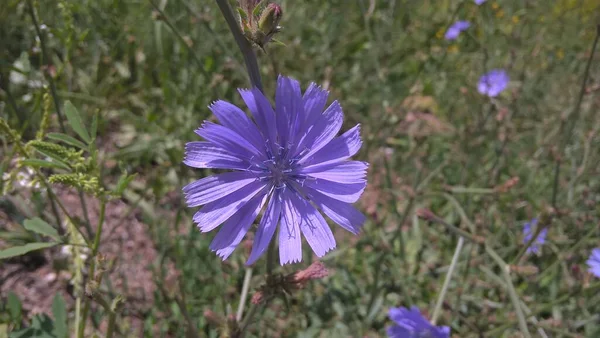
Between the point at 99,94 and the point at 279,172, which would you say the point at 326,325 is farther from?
the point at 99,94

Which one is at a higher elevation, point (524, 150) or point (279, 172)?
point (524, 150)

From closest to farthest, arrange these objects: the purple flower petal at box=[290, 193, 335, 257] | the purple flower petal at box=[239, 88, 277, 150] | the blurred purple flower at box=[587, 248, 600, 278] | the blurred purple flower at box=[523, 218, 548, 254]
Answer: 1. the purple flower petal at box=[239, 88, 277, 150]
2. the purple flower petal at box=[290, 193, 335, 257]
3. the blurred purple flower at box=[587, 248, 600, 278]
4. the blurred purple flower at box=[523, 218, 548, 254]

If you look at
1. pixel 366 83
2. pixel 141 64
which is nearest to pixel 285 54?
pixel 366 83

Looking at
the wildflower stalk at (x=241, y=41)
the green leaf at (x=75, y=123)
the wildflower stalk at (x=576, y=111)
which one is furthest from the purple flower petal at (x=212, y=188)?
the wildflower stalk at (x=576, y=111)

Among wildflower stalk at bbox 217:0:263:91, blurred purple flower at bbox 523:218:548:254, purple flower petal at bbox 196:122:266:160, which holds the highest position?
wildflower stalk at bbox 217:0:263:91

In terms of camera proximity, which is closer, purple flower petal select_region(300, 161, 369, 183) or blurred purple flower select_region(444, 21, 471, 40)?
purple flower petal select_region(300, 161, 369, 183)

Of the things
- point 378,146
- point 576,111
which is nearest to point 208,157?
point 576,111

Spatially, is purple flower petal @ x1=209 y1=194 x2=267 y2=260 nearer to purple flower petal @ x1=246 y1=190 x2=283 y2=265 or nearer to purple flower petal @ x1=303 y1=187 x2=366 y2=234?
purple flower petal @ x1=246 y1=190 x2=283 y2=265

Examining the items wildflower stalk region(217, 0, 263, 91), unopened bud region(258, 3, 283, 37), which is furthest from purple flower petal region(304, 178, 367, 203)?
unopened bud region(258, 3, 283, 37)

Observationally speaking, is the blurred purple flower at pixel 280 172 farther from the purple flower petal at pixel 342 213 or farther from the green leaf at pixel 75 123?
the green leaf at pixel 75 123
